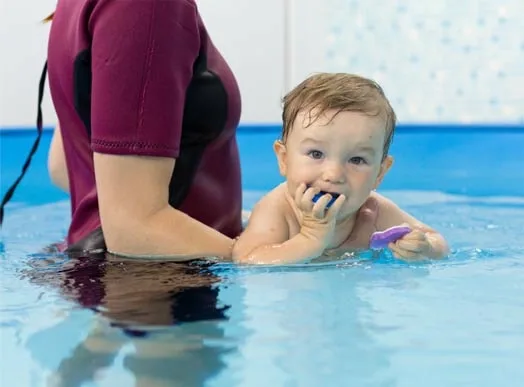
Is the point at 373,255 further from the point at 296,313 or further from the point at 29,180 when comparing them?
the point at 29,180

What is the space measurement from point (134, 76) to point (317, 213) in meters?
0.38

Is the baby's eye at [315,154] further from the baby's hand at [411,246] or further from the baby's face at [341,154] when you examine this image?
the baby's hand at [411,246]

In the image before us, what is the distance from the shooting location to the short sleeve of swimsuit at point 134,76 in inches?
55.4

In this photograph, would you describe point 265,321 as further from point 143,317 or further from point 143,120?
point 143,120

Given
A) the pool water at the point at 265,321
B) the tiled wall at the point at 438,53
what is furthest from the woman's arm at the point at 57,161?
the tiled wall at the point at 438,53

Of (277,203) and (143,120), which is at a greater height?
(143,120)

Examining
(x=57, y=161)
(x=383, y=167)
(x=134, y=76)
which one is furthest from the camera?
(x=57, y=161)

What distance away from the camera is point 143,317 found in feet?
4.03

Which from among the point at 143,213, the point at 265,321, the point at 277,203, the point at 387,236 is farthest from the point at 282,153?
the point at 265,321

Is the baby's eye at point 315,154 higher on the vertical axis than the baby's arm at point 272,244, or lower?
higher

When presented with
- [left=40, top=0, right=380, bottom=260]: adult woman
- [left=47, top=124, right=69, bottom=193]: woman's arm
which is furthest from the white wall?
[left=40, top=0, right=380, bottom=260]: adult woman

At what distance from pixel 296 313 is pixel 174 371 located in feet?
0.94

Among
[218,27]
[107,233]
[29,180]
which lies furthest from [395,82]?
[107,233]

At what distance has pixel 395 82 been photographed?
487 cm
